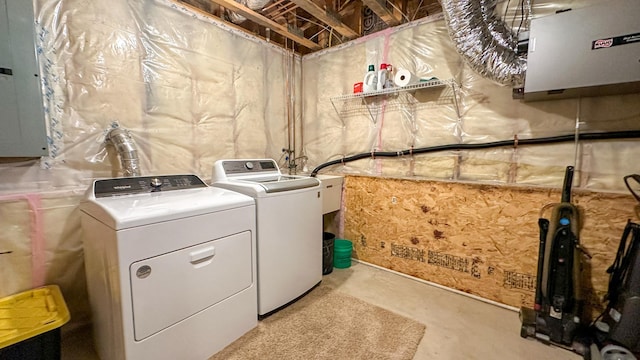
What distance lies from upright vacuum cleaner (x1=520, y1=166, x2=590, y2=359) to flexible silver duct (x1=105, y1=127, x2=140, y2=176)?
2.69 meters

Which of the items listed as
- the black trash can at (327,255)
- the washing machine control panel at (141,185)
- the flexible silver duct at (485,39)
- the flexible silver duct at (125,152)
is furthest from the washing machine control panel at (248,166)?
the flexible silver duct at (485,39)

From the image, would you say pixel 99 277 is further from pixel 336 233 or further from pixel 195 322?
pixel 336 233

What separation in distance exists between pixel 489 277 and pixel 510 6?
2.03 meters

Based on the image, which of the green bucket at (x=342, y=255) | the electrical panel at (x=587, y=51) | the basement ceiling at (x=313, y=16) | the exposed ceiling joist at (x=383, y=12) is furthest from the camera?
the green bucket at (x=342, y=255)

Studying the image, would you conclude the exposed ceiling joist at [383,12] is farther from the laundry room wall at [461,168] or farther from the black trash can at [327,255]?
the black trash can at [327,255]

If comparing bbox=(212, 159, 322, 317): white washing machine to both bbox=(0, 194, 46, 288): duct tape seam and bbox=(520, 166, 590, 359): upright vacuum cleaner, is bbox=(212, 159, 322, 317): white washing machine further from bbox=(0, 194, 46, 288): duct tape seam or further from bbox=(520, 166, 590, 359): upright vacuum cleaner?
bbox=(520, 166, 590, 359): upright vacuum cleaner

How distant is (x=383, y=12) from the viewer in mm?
2186

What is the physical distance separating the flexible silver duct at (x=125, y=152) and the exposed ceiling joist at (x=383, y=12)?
204cm

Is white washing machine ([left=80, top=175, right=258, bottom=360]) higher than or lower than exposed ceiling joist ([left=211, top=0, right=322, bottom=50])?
lower

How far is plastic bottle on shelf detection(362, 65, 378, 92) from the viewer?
2.44 m

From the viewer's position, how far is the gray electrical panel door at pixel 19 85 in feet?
4.35

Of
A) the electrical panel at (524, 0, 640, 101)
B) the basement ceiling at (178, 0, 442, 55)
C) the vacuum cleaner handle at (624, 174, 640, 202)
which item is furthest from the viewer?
the basement ceiling at (178, 0, 442, 55)

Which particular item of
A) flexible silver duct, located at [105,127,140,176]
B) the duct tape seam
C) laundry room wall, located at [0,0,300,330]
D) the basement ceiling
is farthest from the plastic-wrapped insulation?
the duct tape seam

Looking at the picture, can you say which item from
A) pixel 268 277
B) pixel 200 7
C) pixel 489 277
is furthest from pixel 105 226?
pixel 489 277
